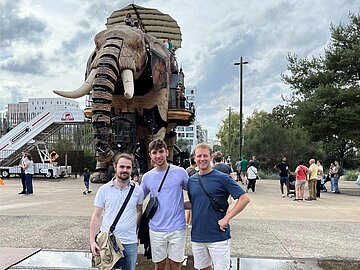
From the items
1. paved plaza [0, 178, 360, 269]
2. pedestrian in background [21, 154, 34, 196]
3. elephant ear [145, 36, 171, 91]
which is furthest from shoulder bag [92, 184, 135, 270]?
elephant ear [145, 36, 171, 91]

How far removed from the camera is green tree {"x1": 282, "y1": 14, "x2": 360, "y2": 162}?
16859 millimetres

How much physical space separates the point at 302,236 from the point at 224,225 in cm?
412

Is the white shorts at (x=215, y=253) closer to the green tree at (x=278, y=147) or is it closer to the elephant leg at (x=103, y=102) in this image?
the elephant leg at (x=103, y=102)

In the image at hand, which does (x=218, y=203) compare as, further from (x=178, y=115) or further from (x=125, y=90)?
(x=178, y=115)

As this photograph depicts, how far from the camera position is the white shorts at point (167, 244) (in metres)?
3.88

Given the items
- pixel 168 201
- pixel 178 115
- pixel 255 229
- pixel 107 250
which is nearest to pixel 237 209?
pixel 168 201

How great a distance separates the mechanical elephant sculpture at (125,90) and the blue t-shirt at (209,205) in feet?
25.7

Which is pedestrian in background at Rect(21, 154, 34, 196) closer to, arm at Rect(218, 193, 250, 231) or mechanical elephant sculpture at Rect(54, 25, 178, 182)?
mechanical elephant sculpture at Rect(54, 25, 178, 182)

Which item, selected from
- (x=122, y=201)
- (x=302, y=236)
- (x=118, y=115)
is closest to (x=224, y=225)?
(x=122, y=201)

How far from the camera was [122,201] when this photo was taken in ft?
12.0

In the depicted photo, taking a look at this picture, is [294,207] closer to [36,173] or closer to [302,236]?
[302,236]

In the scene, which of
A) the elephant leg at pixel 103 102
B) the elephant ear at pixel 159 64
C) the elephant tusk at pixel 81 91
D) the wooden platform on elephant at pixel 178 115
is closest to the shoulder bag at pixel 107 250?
the elephant leg at pixel 103 102

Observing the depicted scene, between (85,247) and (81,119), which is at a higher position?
(81,119)

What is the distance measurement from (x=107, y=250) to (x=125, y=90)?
8.79m
